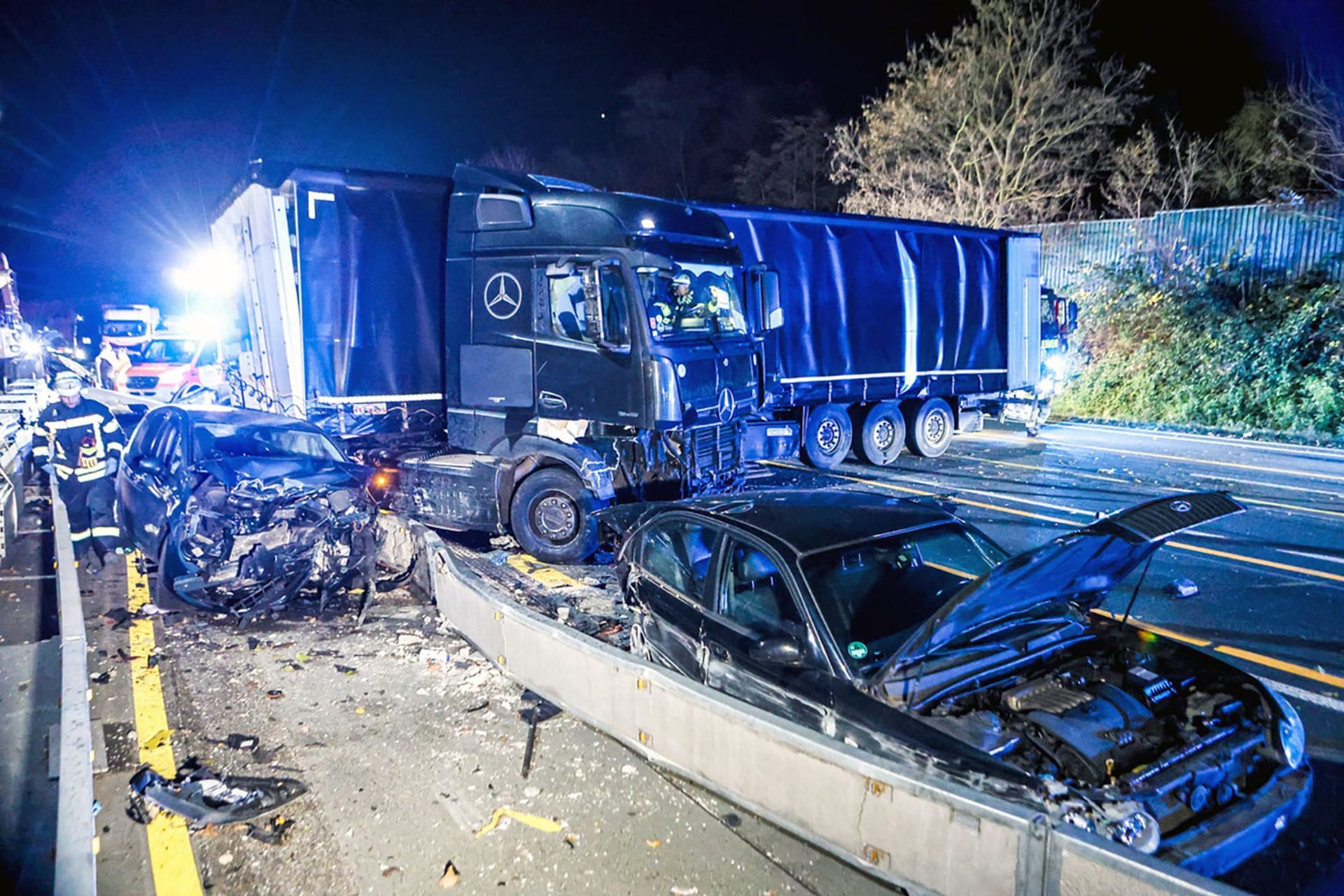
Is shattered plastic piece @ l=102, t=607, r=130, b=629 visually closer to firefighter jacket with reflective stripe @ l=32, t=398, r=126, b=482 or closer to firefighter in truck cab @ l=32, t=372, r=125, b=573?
firefighter in truck cab @ l=32, t=372, r=125, b=573

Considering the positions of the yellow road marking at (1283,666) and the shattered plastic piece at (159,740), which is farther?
the yellow road marking at (1283,666)

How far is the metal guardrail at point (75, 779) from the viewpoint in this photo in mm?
3064

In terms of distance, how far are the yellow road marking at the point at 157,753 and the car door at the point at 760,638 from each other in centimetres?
252

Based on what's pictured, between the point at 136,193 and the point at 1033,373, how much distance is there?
55.2 metres

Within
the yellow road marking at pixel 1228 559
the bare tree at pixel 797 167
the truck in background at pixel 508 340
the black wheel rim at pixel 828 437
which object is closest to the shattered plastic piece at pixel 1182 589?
the yellow road marking at pixel 1228 559

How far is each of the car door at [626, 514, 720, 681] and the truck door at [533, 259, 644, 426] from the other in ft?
9.26

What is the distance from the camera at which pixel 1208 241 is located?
60.0 ft

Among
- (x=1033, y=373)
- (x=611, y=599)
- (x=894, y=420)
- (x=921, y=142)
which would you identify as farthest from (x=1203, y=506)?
(x=921, y=142)

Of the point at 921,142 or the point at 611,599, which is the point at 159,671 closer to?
the point at 611,599

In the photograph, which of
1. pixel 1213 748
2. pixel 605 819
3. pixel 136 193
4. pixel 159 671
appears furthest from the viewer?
pixel 136 193

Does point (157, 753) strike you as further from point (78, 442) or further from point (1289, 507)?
point (1289, 507)

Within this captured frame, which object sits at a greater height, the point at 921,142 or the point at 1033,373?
the point at 921,142

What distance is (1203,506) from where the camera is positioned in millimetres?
3971

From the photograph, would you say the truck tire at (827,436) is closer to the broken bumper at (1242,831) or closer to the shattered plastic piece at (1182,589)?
the shattered plastic piece at (1182,589)
